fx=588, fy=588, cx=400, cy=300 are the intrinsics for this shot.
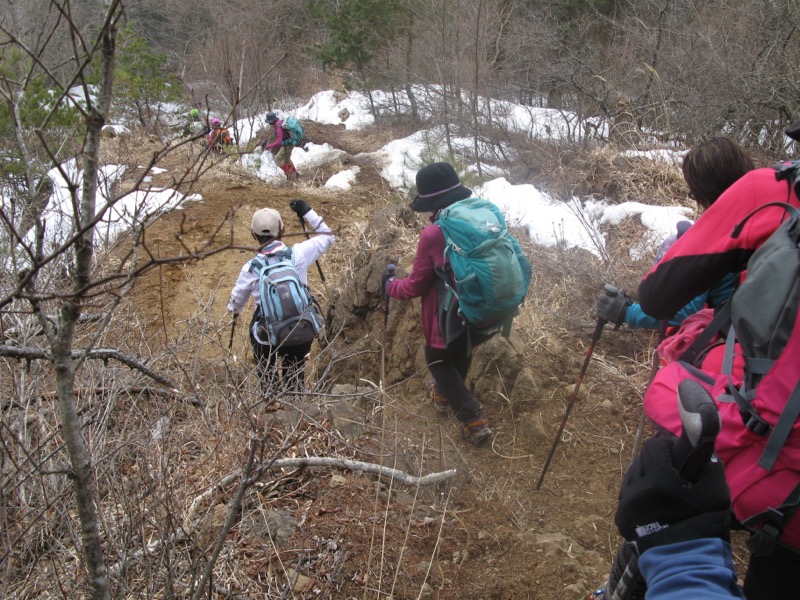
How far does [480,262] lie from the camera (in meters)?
3.08

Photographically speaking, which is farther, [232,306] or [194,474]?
[232,306]

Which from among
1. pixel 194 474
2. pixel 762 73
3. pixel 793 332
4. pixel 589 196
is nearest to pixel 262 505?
pixel 194 474

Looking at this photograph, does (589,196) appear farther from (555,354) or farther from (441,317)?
(441,317)

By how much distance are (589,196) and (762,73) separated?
7.81ft

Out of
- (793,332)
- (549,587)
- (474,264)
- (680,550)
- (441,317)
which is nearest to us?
(680,550)

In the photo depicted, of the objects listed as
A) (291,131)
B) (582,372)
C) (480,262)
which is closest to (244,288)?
(480,262)

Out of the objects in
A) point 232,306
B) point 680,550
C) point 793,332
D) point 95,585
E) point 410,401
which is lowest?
point 410,401

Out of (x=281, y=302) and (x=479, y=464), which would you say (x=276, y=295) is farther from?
(x=479, y=464)

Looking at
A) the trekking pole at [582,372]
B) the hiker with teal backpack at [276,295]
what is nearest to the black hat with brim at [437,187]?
the hiker with teal backpack at [276,295]

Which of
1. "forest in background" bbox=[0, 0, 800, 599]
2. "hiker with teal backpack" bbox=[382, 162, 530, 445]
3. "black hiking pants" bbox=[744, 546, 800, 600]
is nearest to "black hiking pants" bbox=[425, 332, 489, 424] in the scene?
"hiker with teal backpack" bbox=[382, 162, 530, 445]

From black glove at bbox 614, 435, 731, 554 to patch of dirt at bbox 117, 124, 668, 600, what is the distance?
0.93 metres

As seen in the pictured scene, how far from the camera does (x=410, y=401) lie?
4406mm

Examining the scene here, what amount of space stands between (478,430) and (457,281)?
1050 mm

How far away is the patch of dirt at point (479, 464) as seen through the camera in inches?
94.8
